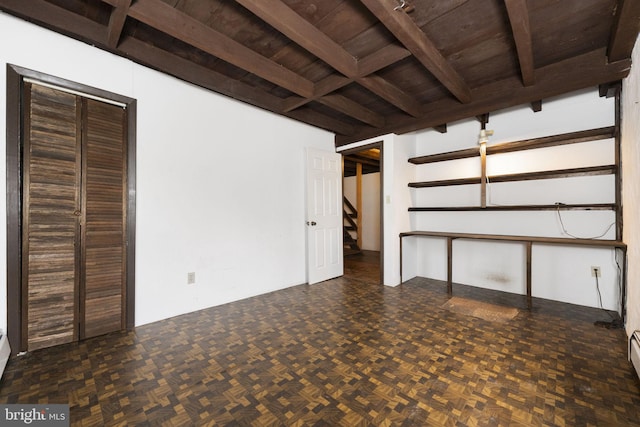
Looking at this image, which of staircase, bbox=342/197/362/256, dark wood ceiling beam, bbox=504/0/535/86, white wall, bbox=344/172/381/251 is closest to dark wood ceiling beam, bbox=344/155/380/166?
white wall, bbox=344/172/381/251

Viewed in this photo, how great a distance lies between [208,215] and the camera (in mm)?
3016

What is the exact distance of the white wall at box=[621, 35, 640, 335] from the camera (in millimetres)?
1994

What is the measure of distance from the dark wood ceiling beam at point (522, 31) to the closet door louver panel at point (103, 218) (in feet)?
10.6

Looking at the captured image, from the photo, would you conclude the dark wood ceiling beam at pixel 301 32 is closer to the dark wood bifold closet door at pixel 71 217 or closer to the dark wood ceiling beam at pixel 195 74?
the dark wood ceiling beam at pixel 195 74

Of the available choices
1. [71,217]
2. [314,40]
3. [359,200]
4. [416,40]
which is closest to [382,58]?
[416,40]

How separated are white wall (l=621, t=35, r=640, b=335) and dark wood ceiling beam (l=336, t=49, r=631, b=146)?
0.66 ft

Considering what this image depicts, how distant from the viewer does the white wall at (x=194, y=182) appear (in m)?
2.25

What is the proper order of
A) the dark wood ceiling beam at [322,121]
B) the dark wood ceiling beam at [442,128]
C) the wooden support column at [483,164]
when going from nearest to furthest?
the wooden support column at [483,164], the dark wood ceiling beam at [322,121], the dark wood ceiling beam at [442,128]

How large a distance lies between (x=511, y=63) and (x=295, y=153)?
268 cm

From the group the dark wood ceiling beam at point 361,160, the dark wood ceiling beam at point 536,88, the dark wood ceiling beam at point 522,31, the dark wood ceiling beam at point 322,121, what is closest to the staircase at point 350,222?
the dark wood ceiling beam at point 361,160

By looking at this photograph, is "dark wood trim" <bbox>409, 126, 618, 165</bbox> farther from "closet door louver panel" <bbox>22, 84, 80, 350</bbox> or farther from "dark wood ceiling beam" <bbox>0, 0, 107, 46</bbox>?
"closet door louver panel" <bbox>22, 84, 80, 350</bbox>

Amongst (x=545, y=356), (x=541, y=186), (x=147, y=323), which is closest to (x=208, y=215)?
(x=147, y=323)

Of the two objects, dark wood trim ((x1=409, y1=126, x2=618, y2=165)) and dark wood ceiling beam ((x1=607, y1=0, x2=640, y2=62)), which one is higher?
dark wood ceiling beam ((x1=607, y1=0, x2=640, y2=62))

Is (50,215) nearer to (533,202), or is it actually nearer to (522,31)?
(522,31)
